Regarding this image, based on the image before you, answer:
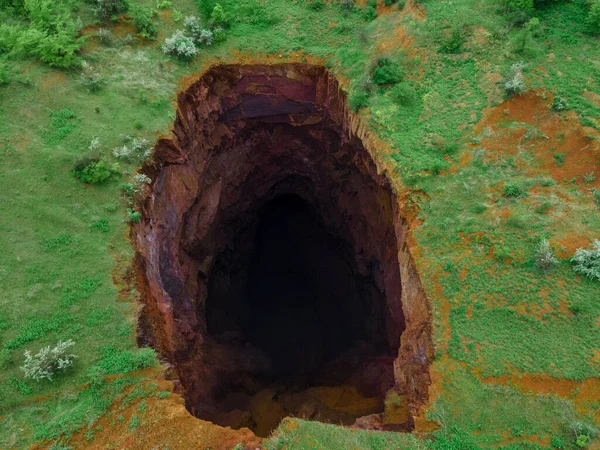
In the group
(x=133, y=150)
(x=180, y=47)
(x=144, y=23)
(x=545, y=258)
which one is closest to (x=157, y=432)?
(x=133, y=150)

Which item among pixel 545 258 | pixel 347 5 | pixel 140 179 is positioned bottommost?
pixel 140 179

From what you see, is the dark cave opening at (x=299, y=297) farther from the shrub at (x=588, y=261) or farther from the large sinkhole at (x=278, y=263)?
the shrub at (x=588, y=261)

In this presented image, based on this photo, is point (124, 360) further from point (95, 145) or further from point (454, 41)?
point (454, 41)

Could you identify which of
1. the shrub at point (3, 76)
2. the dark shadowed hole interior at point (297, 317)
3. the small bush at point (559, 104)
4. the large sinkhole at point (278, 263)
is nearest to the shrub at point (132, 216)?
the large sinkhole at point (278, 263)

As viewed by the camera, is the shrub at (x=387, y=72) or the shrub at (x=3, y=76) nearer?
the shrub at (x=3, y=76)

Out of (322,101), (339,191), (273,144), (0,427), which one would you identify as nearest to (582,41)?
(322,101)
